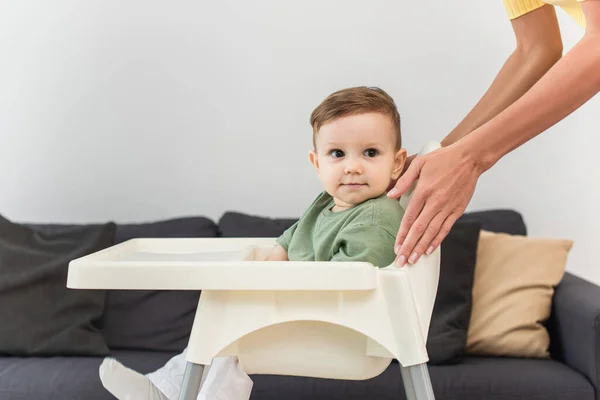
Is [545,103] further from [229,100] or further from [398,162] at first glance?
[229,100]

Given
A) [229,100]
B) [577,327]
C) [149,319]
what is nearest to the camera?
[577,327]

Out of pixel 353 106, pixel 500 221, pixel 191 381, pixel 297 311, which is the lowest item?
pixel 500 221

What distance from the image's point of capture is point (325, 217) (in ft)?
4.02

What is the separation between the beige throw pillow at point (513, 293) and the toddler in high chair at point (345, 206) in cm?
88

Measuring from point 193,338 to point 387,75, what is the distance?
1.60m

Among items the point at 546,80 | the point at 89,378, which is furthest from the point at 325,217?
the point at 89,378

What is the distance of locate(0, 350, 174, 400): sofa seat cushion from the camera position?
1.74m

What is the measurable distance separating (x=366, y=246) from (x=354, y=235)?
27 mm

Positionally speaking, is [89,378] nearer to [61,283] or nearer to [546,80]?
[61,283]

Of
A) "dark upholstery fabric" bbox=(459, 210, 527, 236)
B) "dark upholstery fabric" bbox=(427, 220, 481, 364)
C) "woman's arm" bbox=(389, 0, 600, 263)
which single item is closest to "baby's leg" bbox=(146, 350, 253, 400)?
"woman's arm" bbox=(389, 0, 600, 263)

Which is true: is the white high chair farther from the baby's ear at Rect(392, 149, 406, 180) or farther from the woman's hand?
the baby's ear at Rect(392, 149, 406, 180)

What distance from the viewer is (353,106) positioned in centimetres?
116

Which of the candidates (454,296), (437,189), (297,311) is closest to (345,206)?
(437,189)

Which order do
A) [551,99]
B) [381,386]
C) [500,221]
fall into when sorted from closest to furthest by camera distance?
[551,99]
[381,386]
[500,221]
